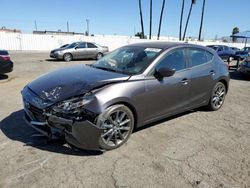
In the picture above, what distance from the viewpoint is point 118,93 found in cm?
357

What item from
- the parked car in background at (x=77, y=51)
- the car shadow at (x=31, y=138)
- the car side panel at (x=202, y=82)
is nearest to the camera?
the car shadow at (x=31, y=138)

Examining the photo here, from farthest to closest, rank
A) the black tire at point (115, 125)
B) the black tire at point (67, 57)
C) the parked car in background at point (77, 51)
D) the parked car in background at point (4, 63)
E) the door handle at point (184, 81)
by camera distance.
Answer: the black tire at point (67, 57)
the parked car in background at point (77, 51)
the parked car in background at point (4, 63)
the door handle at point (184, 81)
the black tire at point (115, 125)

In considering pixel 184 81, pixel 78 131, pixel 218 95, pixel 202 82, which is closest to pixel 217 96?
pixel 218 95

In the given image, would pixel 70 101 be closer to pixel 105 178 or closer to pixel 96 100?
pixel 96 100

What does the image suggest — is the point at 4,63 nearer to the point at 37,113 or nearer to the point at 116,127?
the point at 37,113

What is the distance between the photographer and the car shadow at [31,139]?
11.8 ft

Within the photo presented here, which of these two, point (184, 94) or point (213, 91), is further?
point (213, 91)

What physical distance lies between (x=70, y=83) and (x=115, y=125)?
95cm

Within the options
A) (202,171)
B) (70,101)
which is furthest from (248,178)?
(70,101)

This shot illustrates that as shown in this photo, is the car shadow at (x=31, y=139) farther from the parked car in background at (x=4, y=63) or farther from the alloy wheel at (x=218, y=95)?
the parked car in background at (x=4, y=63)

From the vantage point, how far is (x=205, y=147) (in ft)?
12.8

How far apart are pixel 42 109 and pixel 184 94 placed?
2.67 metres

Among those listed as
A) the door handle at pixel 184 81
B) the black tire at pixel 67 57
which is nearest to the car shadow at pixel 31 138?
the door handle at pixel 184 81

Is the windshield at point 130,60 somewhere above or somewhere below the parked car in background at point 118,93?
above
